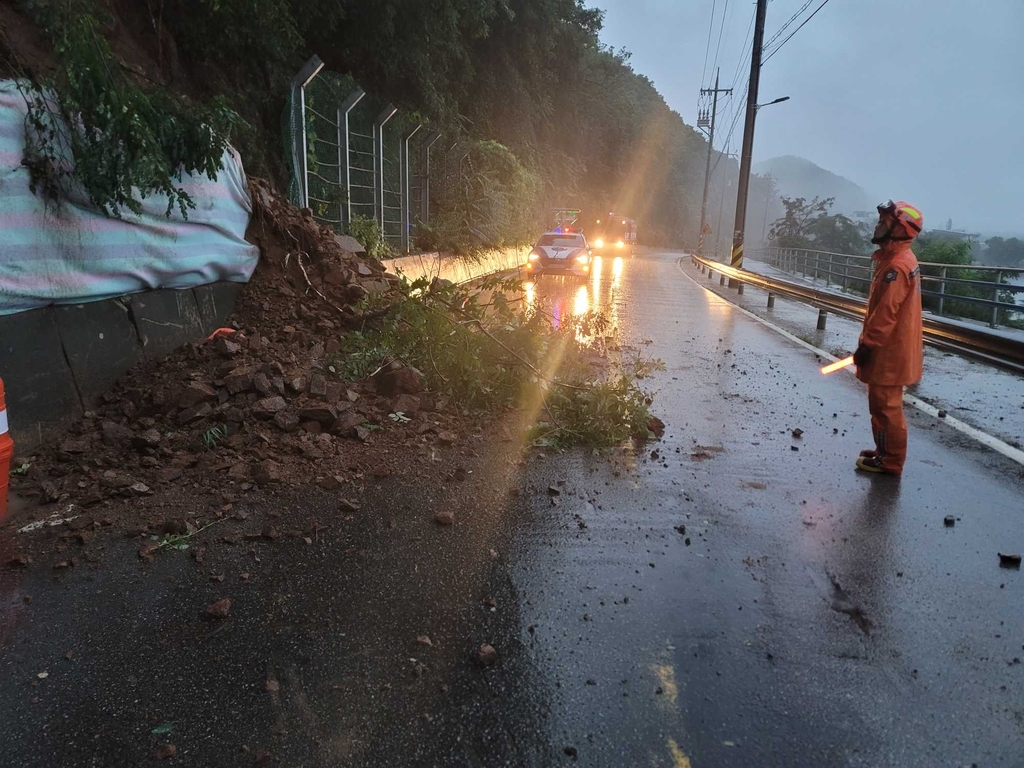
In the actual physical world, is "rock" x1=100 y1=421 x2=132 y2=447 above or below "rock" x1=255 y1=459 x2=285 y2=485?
above

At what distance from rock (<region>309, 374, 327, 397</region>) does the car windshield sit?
1799 centimetres

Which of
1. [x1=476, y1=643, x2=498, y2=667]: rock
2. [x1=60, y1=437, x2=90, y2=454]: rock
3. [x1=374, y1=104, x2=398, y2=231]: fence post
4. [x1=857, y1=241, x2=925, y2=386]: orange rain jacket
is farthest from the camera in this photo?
[x1=374, y1=104, x2=398, y2=231]: fence post

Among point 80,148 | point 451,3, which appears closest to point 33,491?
point 80,148

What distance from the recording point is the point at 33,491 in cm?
436

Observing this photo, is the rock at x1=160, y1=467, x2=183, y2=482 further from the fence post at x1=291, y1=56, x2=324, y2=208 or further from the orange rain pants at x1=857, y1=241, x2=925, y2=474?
the fence post at x1=291, y1=56, x2=324, y2=208

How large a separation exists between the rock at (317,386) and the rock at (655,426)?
8.70 ft

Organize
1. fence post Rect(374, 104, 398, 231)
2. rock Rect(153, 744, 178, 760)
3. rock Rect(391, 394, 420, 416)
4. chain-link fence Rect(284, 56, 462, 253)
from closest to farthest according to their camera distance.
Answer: rock Rect(153, 744, 178, 760) → rock Rect(391, 394, 420, 416) → chain-link fence Rect(284, 56, 462, 253) → fence post Rect(374, 104, 398, 231)

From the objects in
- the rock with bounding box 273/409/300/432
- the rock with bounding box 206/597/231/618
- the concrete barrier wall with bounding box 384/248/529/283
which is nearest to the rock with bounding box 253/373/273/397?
the rock with bounding box 273/409/300/432

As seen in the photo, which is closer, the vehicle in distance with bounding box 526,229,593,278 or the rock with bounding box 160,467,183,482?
the rock with bounding box 160,467,183,482

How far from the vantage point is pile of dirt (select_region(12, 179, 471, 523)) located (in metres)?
4.57

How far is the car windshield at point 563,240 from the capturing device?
23.2 metres

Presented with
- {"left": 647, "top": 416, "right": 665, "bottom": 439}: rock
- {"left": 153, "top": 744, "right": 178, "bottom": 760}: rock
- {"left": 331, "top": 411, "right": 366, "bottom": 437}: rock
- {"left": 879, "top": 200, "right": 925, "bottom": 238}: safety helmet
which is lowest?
{"left": 647, "top": 416, "right": 665, "bottom": 439}: rock

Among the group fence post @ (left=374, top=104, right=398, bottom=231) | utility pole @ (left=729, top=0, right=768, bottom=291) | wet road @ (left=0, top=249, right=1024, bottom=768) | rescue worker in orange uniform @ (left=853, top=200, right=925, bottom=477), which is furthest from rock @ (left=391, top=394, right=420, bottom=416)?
utility pole @ (left=729, top=0, right=768, bottom=291)

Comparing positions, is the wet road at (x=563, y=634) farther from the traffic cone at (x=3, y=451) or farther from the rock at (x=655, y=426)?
the rock at (x=655, y=426)
